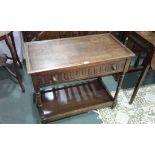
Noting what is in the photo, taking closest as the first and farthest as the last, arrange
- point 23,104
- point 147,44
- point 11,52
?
point 147,44
point 11,52
point 23,104

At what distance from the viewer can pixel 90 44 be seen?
1404mm

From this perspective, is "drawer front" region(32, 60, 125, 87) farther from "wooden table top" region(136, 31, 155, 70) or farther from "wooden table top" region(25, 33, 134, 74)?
"wooden table top" region(136, 31, 155, 70)

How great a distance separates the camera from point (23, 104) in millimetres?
1743

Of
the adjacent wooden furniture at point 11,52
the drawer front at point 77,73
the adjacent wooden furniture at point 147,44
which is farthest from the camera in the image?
the adjacent wooden furniture at point 11,52

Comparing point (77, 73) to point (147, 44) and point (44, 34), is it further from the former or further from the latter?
point (44, 34)

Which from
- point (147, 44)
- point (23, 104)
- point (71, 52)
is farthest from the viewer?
point (23, 104)

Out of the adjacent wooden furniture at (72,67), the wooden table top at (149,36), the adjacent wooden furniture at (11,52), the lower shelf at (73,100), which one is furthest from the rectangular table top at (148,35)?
the adjacent wooden furniture at (11,52)

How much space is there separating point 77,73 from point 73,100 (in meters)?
0.53

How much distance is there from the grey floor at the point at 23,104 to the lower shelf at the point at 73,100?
95 millimetres

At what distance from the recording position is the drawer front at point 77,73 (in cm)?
114

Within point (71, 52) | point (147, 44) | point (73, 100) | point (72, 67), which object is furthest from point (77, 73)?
point (147, 44)

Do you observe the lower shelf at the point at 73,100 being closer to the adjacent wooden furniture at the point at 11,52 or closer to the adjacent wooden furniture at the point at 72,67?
the adjacent wooden furniture at the point at 72,67
